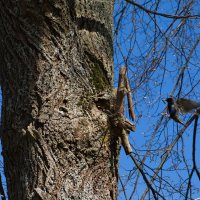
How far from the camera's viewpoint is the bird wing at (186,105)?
1984 millimetres

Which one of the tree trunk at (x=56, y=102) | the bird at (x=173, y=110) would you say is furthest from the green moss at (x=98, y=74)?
the bird at (x=173, y=110)

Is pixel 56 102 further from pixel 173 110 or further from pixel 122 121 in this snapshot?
pixel 173 110

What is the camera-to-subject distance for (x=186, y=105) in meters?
2.02

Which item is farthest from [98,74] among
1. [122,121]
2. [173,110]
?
[173,110]

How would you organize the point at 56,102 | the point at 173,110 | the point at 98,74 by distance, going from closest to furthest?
the point at 56,102, the point at 98,74, the point at 173,110

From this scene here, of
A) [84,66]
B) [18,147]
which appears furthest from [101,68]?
[18,147]

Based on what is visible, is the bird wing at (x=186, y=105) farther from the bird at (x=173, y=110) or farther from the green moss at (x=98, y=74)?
the green moss at (x=98, y=74)

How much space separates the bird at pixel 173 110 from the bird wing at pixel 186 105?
23 millimetres

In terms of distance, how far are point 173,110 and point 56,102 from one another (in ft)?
2.15

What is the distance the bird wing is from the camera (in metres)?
1.98

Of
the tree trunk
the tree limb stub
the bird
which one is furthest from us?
the bird

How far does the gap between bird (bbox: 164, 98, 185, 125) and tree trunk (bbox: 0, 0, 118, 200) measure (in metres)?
0.41

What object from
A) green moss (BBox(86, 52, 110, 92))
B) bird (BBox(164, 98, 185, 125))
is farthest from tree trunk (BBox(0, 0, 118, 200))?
bird (BBox(164, 98, 185, 125))

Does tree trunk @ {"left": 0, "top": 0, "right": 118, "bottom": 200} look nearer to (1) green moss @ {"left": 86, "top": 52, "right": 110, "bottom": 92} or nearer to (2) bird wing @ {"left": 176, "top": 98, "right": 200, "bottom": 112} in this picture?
(1) green moss @ {"left": 86, "top": 52, "right": 110, "bottom": 92}
